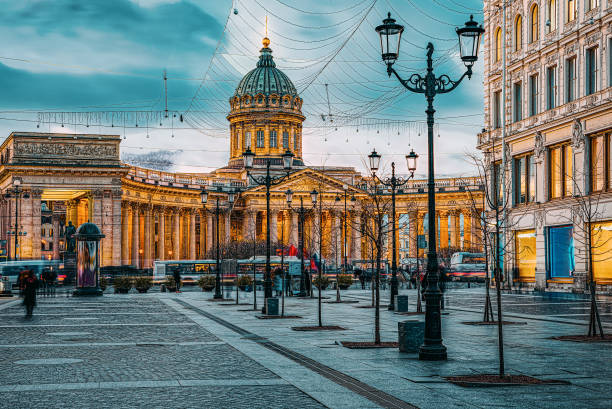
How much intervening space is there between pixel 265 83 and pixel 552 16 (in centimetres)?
9737

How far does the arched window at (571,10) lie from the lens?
42.8 m

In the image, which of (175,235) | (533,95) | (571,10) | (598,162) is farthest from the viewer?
(175,235)

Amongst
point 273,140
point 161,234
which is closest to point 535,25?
point 161,234

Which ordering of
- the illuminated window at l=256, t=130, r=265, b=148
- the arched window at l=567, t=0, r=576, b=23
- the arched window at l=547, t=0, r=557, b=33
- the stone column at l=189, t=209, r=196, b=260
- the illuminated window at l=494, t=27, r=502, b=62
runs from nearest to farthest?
1. the arched window at l=567, t=0, r=576, b=23
2. the arched window at l=547, t=0, r=557, b=33
3. the illuminated window at l=494, t=27, r=502, b=62
4. the stone column at l=189, t=209, r=196, b=260
5. the illuminated window at l=256, t=130, r=265, b=148

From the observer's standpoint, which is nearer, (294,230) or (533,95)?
(533,95)

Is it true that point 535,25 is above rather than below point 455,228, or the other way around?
above

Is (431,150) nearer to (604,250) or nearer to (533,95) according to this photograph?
(604,250)

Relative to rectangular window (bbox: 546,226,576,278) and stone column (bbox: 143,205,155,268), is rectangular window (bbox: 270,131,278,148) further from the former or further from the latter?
rectangular window (bbox: 546,226,576,278)

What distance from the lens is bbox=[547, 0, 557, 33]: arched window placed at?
44.6 metres

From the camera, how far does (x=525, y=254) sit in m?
48.5

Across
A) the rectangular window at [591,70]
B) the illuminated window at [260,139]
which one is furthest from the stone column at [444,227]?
the rectangular window at [591,70]

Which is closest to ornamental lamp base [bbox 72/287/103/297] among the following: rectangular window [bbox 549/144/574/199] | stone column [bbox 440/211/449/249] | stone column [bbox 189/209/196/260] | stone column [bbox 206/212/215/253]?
rectangular window [bbox 549/144/574/199]

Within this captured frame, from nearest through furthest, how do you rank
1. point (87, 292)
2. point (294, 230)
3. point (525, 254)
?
point (525, 254), point (87, 292), point (294, 230)

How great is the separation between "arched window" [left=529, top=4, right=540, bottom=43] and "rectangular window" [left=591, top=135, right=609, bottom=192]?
26.8 feet
